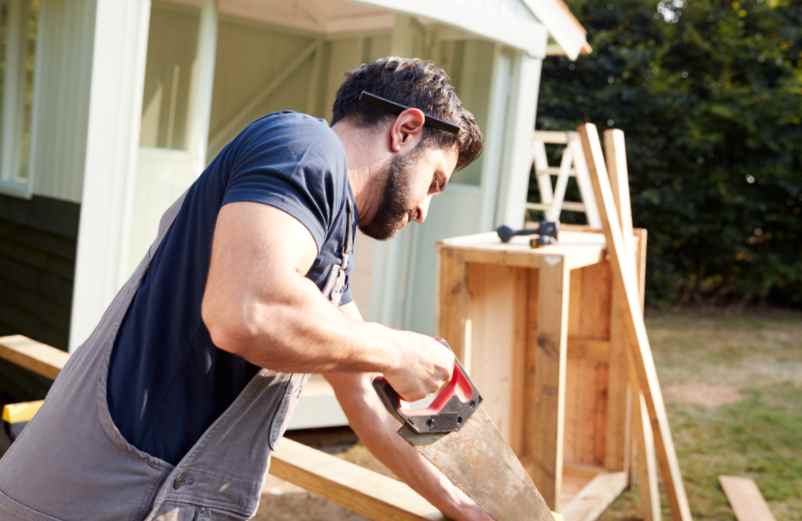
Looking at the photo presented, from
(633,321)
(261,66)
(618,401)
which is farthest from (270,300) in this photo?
(261,66)

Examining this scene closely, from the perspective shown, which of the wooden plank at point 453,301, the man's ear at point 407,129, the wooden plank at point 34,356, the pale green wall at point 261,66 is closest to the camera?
the man's ear at point 407,129

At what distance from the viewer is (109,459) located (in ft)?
5.22

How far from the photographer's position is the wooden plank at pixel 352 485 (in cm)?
220

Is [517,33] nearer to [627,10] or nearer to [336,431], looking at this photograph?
[336,431]

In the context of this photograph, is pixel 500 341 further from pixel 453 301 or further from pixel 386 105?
pixel 386 105

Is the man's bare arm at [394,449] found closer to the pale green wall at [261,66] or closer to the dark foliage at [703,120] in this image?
the pale green wall at [261,66]

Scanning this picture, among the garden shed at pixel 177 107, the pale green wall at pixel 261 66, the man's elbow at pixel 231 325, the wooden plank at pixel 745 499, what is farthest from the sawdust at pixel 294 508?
the man's elbow at pixel 231 325

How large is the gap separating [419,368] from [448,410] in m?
0.28

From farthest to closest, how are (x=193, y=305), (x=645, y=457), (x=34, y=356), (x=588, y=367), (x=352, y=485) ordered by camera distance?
1. (x=588, y=367)
2. (x=645, y=457)
3. (x=34, y=356)
4. (x=352, y=485)
5. (x=193, y=305)

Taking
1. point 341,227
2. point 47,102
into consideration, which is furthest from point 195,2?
point 341,227

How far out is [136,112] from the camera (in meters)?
4.58

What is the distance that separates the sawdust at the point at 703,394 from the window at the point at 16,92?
5.45 metres

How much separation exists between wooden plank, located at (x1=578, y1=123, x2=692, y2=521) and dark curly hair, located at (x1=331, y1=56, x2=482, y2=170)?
2303mm

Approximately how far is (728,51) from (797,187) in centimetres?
203
